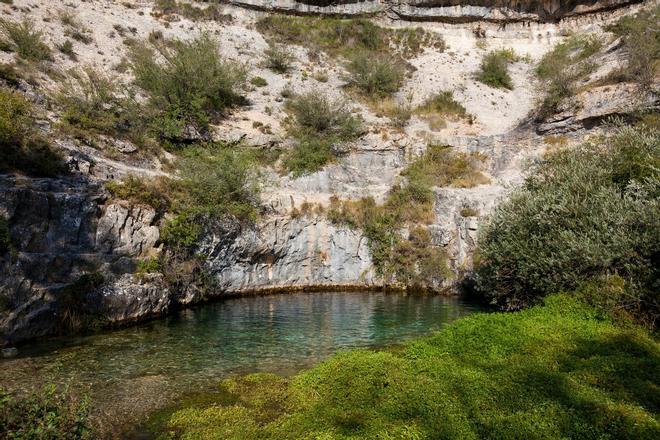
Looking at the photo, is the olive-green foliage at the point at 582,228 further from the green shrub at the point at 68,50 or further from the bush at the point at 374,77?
the green shrub at the point at 68,50

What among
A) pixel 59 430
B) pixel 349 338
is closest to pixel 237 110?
pixel 349 338

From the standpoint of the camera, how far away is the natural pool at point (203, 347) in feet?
25.2

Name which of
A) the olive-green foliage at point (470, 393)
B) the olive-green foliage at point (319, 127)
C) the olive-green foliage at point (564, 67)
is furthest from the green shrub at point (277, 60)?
the olive-green foliage at point (470, 393)

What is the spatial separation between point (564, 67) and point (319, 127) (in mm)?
19981

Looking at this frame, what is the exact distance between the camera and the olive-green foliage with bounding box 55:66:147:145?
1888cm

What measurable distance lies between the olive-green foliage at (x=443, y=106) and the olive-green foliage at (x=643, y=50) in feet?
35.3

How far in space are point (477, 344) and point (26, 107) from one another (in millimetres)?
19415

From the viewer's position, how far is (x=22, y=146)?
14.2 metres

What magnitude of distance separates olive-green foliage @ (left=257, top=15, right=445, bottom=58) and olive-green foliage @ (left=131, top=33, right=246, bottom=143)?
41.6 ft

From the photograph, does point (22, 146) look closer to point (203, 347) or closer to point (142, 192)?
point (142, 192)

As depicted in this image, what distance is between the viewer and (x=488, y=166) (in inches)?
1043

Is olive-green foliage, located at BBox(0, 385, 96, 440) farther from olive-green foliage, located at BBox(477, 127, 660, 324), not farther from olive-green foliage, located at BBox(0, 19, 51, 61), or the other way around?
olive-green foliage, located at BBox(0, 19, 51, 61)

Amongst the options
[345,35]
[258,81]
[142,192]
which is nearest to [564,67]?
[345,35]

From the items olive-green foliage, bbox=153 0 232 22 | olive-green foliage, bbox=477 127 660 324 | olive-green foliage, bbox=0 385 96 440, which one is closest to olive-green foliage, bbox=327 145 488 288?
olive-green foliage, bbox=477 127 660 324
